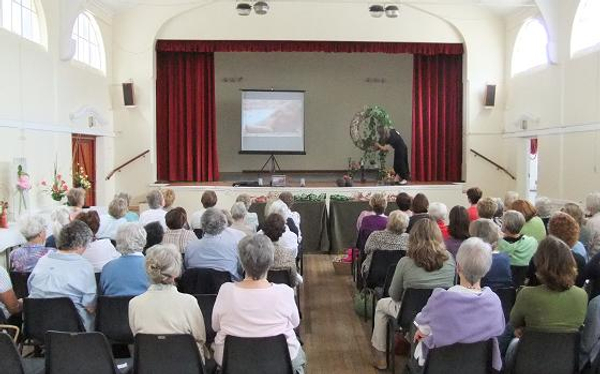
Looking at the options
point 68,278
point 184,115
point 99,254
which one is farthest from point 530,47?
point 68,278

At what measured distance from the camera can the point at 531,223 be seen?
4723 mm

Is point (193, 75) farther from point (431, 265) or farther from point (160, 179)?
point (431, 265)

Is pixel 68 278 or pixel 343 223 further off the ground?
pixel 68 278

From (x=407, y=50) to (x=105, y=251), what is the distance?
8505 mm

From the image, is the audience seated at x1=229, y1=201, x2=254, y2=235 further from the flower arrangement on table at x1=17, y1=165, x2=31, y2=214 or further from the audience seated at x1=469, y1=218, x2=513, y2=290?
the flower arrangement on table at x1=17, y1=165, x2=31, y2=214

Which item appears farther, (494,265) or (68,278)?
(494,265)

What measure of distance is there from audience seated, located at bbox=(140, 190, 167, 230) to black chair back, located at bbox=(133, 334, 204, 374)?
3060mm

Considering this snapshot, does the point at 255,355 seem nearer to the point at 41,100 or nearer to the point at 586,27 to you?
the point at 41,100

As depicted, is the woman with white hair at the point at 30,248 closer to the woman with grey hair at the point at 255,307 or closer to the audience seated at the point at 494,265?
the woman with grey hair at the point at 255,307

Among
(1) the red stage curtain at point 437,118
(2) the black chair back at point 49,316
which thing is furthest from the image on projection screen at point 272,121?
(2) the black chair back at point 49,316

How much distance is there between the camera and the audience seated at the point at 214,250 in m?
4.02

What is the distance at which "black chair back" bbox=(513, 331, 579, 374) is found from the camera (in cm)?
263

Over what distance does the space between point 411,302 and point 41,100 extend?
6.54 m

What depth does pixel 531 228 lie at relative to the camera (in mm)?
4695
